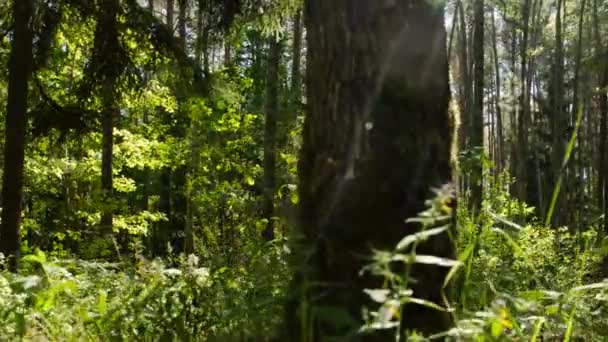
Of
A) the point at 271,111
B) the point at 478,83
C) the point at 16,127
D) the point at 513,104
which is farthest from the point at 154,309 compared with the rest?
the point at 513,104

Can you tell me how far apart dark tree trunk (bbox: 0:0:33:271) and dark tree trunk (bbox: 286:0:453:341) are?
681cm

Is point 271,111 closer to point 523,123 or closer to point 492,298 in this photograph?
point 492,298

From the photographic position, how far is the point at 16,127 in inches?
323

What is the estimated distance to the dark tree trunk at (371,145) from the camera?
7.11ft

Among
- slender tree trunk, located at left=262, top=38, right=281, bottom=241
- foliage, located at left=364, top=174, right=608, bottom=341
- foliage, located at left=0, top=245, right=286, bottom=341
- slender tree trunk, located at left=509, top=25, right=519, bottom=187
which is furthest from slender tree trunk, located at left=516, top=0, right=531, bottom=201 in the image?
foliage, located at left=0, top=245, right=286, bottom=341

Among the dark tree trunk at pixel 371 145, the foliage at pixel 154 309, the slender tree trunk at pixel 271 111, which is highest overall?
the slender tree trunk at pixel 271 111

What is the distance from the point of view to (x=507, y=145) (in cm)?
5097

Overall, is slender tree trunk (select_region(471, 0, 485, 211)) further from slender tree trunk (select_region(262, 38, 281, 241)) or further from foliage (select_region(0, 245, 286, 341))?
foliage (select_region(0, 245, 286, 341))

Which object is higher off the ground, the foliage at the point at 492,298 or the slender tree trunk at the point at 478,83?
the slender tree trunk at the point at 478,83

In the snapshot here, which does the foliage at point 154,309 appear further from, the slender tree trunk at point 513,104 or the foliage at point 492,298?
the slender tree trunk at point 513,104

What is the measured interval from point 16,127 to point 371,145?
7194 millimetres

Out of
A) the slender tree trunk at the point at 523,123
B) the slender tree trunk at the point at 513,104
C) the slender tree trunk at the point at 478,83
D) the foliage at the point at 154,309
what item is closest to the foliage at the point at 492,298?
the foliage at the point at 154,309

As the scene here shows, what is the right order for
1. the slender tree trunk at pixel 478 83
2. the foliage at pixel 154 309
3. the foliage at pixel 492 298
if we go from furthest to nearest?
1. the slender tree trunk at pixel 478 83
2. the foliage at pixel 154 309
3. the foliage at pixel 492 298

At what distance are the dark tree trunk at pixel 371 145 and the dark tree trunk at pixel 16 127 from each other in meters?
6.81
